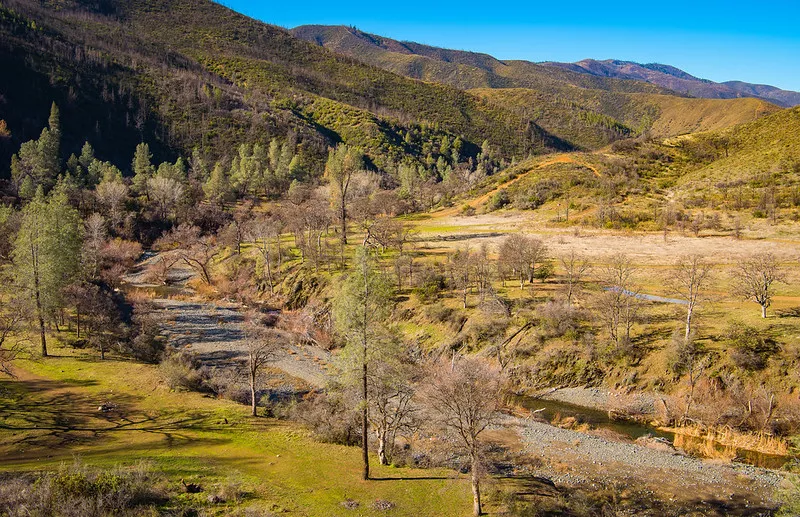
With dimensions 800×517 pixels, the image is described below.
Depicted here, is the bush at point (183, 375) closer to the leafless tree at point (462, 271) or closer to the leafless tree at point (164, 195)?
the leafless tree at point (462, 271)

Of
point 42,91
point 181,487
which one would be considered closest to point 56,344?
point 181,487

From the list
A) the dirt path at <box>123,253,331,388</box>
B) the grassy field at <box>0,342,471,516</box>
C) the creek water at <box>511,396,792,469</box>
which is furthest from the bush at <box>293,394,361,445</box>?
the creek water at <box>511,396,792,469</box>

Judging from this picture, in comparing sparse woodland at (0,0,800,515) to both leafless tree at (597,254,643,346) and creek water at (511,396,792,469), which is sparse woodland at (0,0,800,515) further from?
creek water at (511,396,792,469)

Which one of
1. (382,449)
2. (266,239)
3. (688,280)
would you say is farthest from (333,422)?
(266,239)

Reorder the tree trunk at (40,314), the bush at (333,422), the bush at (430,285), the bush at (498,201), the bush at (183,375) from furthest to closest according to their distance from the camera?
the bush at (498,201) < the bush at (430,285) < the tree trunk at (40,314) < the bush at (183,375) < the bush at (333,422)

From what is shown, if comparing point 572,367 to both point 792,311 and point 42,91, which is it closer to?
point 792,311

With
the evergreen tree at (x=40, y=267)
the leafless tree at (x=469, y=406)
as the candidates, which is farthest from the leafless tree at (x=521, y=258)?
the evergreen tree at (x=40, y=267)

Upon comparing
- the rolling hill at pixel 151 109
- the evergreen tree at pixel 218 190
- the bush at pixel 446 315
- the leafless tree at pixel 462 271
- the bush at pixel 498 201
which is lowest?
the bush at pixel 446 315
